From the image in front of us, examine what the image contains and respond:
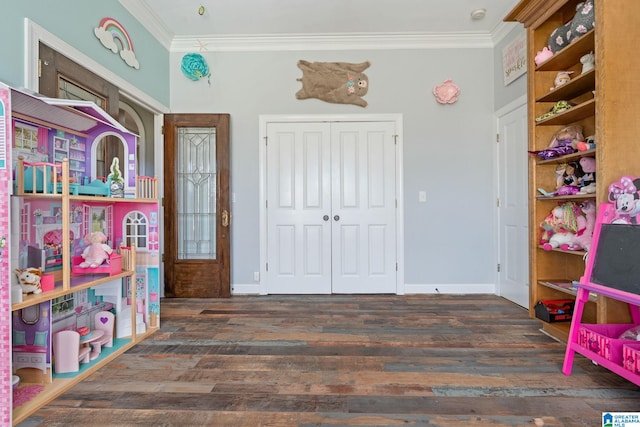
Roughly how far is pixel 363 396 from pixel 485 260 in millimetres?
2630

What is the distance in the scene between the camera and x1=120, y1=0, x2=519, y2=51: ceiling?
3117 mm

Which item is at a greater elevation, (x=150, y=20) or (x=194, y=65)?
(x=150, y=20)

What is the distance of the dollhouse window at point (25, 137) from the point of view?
179cm

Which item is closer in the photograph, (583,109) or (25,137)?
(25,137)

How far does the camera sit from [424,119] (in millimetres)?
3750

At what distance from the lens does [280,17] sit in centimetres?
333

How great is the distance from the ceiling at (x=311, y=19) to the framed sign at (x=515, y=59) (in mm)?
301

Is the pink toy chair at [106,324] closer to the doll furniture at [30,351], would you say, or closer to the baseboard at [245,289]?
the doll furniture at [30,351]

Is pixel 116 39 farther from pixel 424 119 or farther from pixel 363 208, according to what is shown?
pixel 424 119

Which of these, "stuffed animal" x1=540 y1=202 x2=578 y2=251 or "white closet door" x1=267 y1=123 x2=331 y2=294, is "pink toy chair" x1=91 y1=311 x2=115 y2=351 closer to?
"white closet door" x1=267 y1=123 x2=331 y2=294

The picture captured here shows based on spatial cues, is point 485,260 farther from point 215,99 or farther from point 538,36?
point 215,99

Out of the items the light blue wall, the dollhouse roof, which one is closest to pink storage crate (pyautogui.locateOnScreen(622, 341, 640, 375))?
the dollhouse roof

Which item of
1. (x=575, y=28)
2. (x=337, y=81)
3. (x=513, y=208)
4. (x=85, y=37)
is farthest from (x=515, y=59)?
(x=85, y=37)

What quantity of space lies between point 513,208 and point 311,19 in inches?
112
